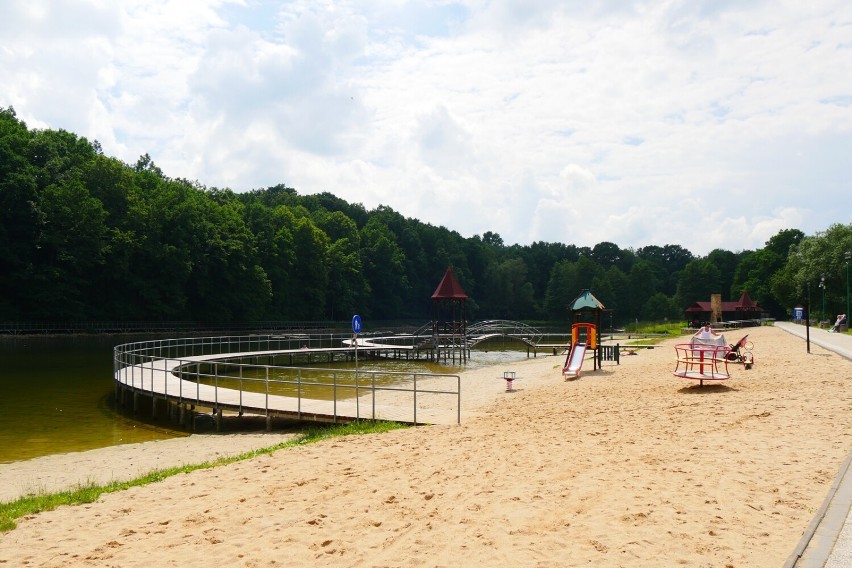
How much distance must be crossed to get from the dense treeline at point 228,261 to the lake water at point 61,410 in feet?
55.4

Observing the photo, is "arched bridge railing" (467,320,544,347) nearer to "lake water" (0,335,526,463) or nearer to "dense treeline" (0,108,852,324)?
"lake water" (0,335,526,463)

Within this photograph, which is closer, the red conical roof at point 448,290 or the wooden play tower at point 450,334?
the wooden play tower at point 450,334

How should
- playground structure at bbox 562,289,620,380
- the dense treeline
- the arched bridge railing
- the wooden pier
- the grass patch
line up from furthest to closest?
the dense treeline < the arched bridge railing < playground structure at bbox 562,289,620,380 < the wooden pier < the grass patch

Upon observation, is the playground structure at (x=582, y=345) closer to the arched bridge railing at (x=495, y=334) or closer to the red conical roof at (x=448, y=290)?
the arched bridge railing at (x=495, y=334)

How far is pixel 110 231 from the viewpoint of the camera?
58.3m

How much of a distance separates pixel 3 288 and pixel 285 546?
55.5 metres

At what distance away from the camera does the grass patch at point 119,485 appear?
29.6ft

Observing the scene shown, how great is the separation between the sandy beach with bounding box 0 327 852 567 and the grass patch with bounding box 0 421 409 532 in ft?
1.07

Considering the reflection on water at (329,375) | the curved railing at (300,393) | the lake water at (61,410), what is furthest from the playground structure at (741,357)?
the lake water at (61,410)

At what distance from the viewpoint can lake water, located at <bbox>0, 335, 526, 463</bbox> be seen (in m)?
16.0

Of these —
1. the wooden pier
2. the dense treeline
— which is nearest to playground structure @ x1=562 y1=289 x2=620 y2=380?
the wooden pier

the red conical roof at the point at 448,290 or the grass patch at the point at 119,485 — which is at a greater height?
the red conical roof at the point at 448,290

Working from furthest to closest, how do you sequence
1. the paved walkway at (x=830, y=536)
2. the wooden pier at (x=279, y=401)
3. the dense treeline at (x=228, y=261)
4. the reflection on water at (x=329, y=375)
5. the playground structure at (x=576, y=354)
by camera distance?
the dense treeline at (x=228, y=261) < the playground structure at (x=576, y=354) < the reflection on water at (x=329, y=375) < the wooden pier at (x=279, y=401) < the paved walkway at (x=830, y=536)

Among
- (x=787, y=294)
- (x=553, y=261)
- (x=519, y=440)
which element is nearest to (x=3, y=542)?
(x=519, y=440)
